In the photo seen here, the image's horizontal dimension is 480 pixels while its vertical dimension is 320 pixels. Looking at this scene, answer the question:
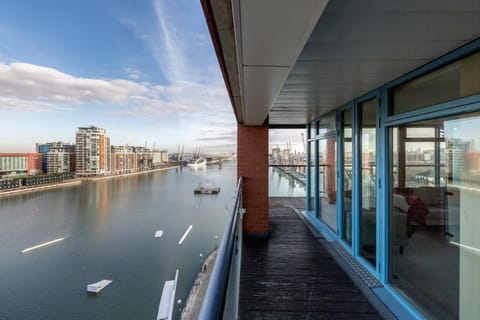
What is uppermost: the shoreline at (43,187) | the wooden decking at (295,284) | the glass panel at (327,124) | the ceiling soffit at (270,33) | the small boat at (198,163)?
the glass panel at (327,124)

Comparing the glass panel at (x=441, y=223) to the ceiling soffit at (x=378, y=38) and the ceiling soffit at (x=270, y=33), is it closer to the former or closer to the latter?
the ceiling soffit at (x=378, y=38)

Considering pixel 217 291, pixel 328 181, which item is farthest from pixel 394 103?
pixel 217 291

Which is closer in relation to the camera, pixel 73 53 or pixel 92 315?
pixel 92 315

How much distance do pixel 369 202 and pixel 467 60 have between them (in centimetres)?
156

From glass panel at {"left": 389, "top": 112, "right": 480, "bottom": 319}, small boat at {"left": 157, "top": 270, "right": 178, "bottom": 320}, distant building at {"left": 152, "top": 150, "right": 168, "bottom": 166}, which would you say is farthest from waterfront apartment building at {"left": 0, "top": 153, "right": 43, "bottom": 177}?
glass panel at {"left": 389, "top": 112, "right": 480, "bottom": 319}

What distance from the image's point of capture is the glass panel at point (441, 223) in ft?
4.52

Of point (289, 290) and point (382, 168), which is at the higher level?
point (382, 168)

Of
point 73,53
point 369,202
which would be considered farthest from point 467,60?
point 73,53

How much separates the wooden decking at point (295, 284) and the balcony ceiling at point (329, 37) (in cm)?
173

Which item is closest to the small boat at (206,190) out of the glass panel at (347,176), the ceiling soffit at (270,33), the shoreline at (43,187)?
the shoreline at (43,187)

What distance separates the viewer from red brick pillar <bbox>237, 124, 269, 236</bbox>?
3.76 meters

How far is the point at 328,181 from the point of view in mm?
4000

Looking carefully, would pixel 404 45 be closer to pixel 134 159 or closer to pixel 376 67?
pixel 376 67

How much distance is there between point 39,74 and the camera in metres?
32.7
